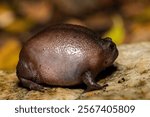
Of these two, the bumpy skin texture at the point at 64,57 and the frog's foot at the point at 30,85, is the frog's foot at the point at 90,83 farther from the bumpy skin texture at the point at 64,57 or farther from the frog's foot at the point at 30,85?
the frog's foot at the point at 30,85

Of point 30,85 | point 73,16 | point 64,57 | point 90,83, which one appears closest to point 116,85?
point 90,83

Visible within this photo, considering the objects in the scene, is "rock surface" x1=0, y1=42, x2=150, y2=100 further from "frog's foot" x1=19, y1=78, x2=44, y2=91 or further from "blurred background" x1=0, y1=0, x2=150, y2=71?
"blurred background" x1=0, y1=0, x2=150, y2=71

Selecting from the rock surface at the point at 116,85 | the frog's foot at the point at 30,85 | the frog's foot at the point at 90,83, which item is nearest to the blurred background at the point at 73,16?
the rock surface at the point at 116,85

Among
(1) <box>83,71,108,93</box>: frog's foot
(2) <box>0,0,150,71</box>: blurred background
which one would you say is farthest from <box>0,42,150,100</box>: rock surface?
(2) <box>0,0,150,71</box>: blurred background

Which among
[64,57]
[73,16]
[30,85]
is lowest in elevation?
[30,85]

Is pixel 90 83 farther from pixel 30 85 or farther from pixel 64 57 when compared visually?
pixel 30 85

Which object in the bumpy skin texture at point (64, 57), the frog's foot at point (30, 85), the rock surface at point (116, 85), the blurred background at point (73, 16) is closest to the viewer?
the rock surface at point (116, 85)
